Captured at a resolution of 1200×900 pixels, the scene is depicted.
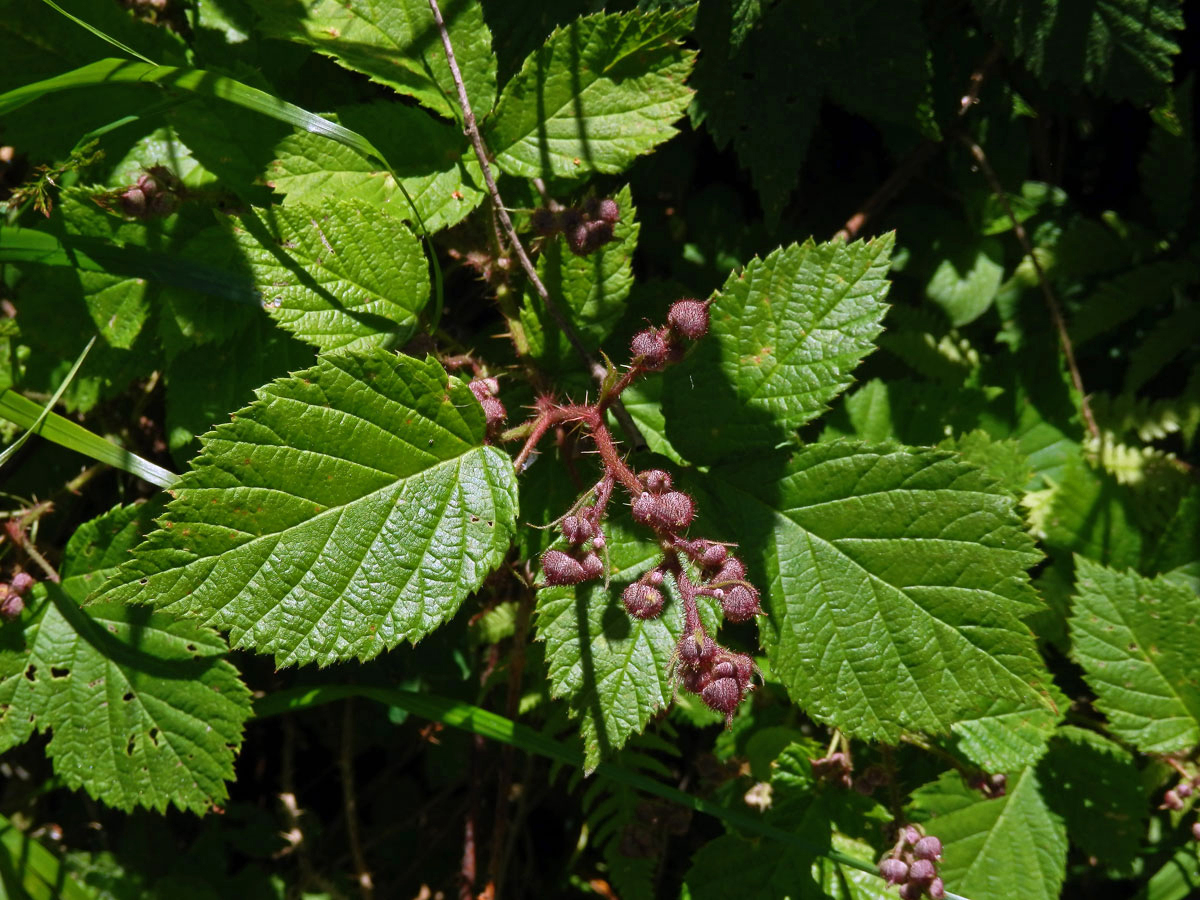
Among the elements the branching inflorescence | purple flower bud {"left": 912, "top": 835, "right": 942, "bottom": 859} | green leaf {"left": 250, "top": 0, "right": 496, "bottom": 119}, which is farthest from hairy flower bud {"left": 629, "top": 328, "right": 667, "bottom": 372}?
purple flower bud {"left": 912, "top": 835, "right": 942, "bottom": 859}

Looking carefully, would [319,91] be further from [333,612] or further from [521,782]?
[521,782]

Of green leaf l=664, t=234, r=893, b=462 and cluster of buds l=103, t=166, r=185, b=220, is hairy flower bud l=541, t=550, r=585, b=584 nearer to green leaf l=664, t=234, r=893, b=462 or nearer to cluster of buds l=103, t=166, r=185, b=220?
green leaf l=664, t=234, r=893, b=462

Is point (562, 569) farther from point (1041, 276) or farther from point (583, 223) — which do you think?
point (1041, 276)

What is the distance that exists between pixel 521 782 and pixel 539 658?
3.18 ft

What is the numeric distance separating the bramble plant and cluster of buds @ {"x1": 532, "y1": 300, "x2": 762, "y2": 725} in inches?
0.4

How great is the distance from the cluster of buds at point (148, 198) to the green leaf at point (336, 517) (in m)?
0.74

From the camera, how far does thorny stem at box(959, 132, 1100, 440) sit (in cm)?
289

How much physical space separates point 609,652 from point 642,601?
19cm

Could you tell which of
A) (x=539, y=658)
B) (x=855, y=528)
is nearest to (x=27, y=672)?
(x=539, y=658)

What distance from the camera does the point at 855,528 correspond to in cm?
199

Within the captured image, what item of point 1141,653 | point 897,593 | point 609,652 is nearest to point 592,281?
point 609,652

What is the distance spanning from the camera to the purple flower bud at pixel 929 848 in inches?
86.2

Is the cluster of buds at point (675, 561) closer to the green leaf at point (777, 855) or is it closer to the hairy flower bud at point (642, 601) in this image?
the hairy flower bud at point (642, 601)

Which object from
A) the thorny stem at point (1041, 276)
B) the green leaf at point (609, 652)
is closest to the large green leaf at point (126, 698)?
the green leaf at point (609, 652)
